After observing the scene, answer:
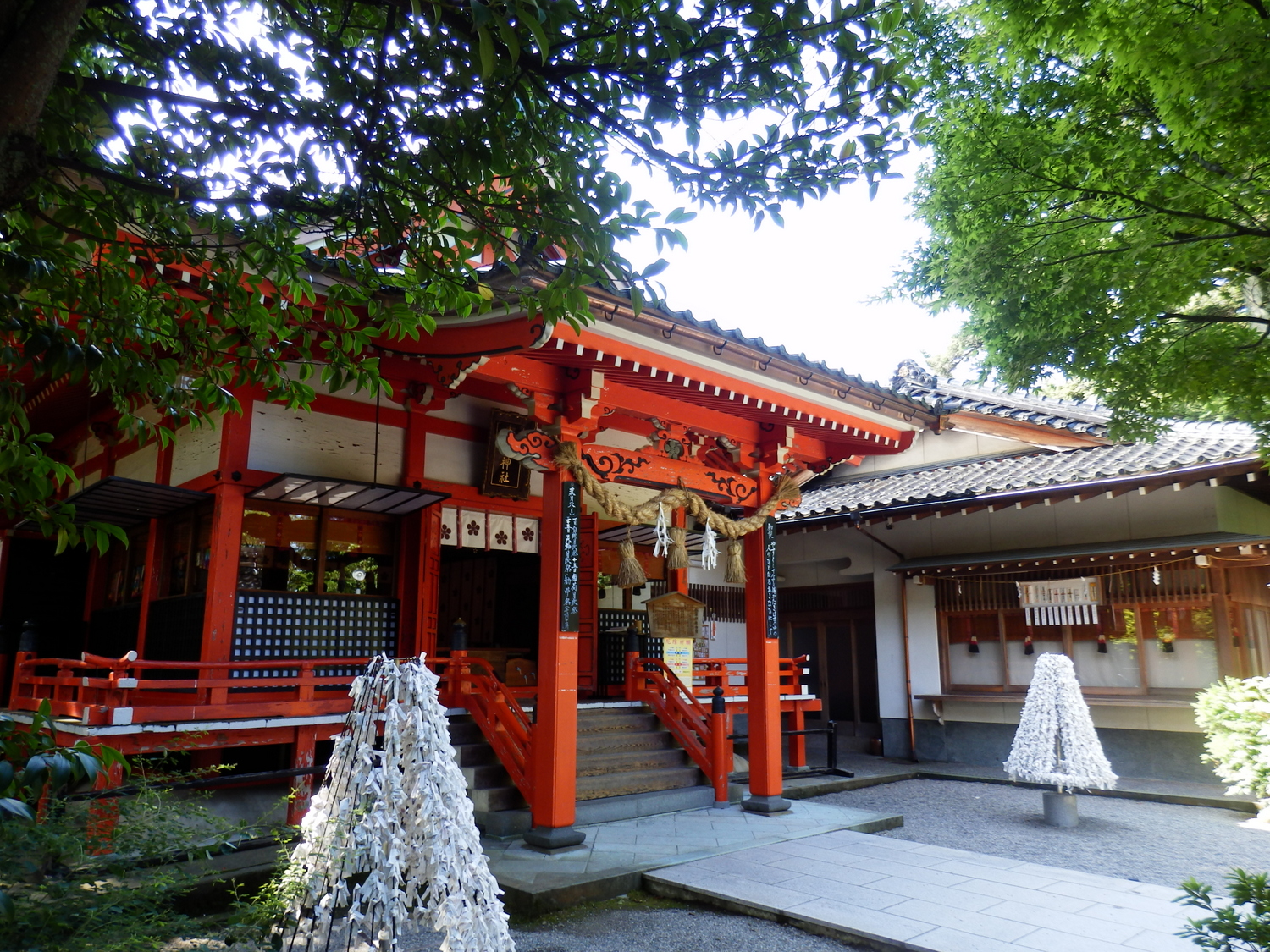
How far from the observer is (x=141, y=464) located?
9188mm

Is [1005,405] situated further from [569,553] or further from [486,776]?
[486,776]

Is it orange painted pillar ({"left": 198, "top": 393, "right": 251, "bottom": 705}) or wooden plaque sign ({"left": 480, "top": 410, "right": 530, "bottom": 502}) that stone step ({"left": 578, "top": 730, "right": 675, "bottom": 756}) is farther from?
orange painted pillar ({"left": 198, "top": 393, "right": 251, "bottom": 705})

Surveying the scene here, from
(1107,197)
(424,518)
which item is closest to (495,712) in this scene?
(424,518)

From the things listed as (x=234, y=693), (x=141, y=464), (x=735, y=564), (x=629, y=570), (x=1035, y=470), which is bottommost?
(x=234, y=693)

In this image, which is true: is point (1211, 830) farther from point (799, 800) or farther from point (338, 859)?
point (338, 859)

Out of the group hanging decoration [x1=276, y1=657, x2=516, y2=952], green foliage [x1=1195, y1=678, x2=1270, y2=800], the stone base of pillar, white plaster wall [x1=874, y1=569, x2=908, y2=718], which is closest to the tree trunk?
hanging decoration [x1=276, y1=657, x2=516, y2=952]

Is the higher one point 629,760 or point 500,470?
point 500,470

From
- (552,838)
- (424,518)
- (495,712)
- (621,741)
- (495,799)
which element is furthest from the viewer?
(621,741)

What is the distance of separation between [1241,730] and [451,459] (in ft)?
27.9

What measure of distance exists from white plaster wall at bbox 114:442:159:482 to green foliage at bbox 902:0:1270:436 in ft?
26.2

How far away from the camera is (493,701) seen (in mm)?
7801

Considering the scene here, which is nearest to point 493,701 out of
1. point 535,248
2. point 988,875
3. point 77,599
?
point 988,875

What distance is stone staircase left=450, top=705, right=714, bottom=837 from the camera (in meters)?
7.34

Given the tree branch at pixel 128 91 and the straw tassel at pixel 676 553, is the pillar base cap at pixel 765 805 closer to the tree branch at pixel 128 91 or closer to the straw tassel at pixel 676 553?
the straw tassel at pixel 676 553
